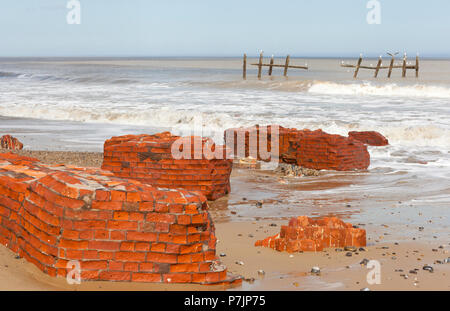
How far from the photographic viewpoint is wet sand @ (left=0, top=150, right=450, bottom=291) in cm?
378

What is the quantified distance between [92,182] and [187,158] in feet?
10.8

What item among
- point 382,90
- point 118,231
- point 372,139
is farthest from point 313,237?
point 382,90

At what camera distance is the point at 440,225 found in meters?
5.92

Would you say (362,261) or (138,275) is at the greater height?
(138,275)

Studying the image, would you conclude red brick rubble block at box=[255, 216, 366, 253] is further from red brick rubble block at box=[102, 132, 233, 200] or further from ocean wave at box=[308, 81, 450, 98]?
ocean wave at box=[308, 81, 450, 98]

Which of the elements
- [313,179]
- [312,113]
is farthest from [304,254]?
[312,113]

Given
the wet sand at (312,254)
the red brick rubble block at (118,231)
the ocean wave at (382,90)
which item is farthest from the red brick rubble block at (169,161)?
the ocean wave at (382,90)

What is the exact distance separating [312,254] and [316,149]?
17.3 ft

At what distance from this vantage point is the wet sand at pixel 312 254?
3.78m

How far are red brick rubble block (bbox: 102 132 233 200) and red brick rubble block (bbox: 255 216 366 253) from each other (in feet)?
6.68

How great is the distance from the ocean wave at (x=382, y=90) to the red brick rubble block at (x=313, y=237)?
92.7 ft
